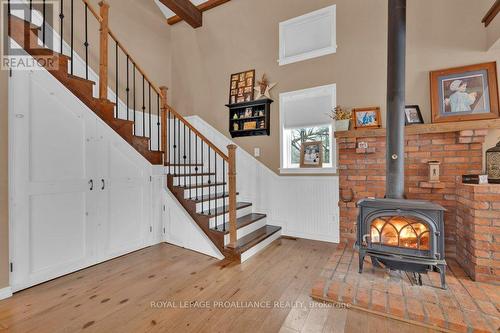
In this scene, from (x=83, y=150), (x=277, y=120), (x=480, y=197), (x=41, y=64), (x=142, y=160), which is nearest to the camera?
(x=480, y=197)

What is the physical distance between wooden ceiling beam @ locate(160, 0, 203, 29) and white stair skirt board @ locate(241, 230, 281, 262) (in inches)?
154

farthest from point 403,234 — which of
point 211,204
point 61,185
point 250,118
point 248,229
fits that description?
point 61,185

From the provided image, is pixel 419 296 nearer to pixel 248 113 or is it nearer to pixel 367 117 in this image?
pixel 367 117

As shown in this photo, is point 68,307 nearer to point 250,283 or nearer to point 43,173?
point 43,173

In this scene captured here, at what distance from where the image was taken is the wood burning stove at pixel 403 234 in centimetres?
202

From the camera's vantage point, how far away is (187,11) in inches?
162

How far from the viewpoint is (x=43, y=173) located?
222 centimetres

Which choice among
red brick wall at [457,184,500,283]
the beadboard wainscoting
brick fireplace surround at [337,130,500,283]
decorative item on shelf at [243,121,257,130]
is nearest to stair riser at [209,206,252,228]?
the beadboard wainscoting

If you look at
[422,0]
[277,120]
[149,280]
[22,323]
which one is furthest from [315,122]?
[22,323]

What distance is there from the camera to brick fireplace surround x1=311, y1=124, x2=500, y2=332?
173 centimetres

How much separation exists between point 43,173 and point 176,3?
129 inches

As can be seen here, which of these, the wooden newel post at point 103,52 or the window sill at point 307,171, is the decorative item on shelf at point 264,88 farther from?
the wooden newel post at point 103,52

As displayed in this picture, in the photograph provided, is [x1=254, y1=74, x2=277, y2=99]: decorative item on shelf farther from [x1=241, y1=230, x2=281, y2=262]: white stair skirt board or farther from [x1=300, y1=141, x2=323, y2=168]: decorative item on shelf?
[x1=241, y1=230, x2=281, y2=262]: white stair skirt board

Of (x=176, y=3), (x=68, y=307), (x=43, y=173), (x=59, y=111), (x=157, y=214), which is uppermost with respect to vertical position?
(x=176, y=3)
